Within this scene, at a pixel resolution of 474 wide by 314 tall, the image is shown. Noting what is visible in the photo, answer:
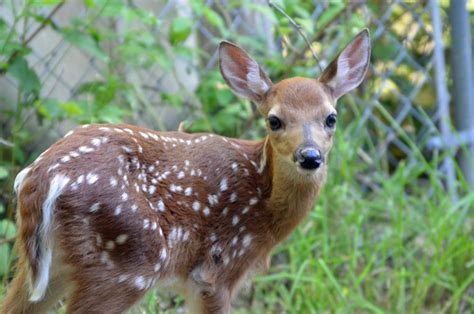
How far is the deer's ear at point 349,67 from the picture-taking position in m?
4.02

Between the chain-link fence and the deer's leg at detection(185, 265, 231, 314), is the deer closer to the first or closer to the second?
the deer's leg at detection(185, 265, 231, 314)

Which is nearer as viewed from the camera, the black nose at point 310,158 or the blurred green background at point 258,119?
the black nose at point 310,158

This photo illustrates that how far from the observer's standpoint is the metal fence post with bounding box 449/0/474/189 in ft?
20.1

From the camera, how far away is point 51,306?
366cm

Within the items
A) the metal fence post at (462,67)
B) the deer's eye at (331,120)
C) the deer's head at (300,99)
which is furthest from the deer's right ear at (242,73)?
the metal fence post at (462,67)

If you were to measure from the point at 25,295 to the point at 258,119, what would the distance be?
2173 millimetres

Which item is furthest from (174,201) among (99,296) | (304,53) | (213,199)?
(304,53)

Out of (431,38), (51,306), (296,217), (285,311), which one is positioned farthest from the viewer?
(431,38)

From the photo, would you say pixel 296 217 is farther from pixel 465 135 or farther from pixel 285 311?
pixel 465 135

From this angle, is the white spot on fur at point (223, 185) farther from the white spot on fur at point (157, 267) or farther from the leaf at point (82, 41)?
the leaf at point (82, 41)

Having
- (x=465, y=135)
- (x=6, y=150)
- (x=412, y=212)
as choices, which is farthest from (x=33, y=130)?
(x=465, y=135)

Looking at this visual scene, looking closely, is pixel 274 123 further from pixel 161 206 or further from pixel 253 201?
pixel 161 206

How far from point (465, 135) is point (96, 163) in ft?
11.1

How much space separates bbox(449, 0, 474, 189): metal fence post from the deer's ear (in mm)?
2180
